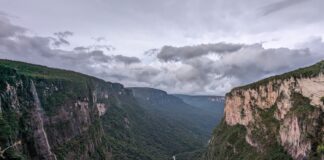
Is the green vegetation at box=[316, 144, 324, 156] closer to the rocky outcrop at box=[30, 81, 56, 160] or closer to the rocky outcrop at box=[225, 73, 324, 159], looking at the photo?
the rocky outcrop at box=[225, 73, 324, 159]

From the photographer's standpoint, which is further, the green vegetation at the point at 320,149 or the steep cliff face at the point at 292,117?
the steep cliff face at the point at 292,117

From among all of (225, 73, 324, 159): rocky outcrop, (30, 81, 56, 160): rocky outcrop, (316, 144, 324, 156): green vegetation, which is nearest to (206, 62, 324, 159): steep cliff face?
(225, 73, 324, 159): rocky outcrop

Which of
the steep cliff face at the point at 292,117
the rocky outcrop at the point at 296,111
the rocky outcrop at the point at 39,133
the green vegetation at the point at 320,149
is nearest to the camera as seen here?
the green vegetation at the point at 320,149

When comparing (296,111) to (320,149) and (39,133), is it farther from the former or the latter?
(39,133)

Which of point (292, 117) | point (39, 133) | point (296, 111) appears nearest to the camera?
point (296, 111)

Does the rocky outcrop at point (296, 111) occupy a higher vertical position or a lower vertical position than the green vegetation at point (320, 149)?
higher

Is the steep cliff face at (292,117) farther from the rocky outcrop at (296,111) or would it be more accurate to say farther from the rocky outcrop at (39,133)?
the rocky outcrop at (39,133)

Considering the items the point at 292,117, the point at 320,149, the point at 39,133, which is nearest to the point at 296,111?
the point at 292,117

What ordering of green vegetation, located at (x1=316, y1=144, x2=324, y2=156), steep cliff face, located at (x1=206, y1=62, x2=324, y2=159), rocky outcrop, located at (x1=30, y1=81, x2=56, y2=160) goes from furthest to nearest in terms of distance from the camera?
rocky outcrop, located at (x1=30, y1=81, x2=56, y2=160)
steep cliff face, located at (x1=206, y1=62, x2=324, y2=159)
green vegetation, located at (x1=316, y1=144, x2=324, y2=156)

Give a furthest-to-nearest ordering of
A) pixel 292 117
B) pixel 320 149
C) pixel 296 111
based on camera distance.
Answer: pixel 292 117 < pixel 296 111 < pixel 320 149

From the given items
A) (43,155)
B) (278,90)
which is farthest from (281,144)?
(43,155)

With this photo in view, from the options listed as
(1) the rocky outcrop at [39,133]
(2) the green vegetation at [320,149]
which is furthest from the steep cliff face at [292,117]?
(1) the rocky outcrop at [39,133]
